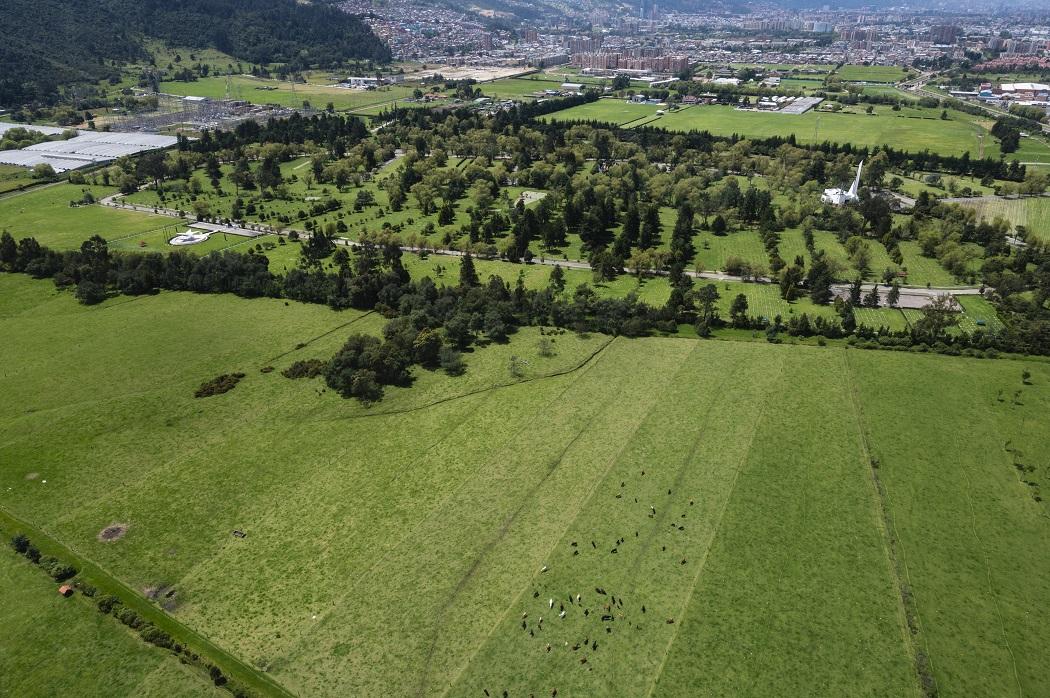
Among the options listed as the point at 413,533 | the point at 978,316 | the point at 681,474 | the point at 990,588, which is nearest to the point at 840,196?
the point at 978,316

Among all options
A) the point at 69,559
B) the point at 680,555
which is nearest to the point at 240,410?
the point at 69,559

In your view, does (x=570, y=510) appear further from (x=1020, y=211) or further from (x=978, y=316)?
(x=1020, y=211)

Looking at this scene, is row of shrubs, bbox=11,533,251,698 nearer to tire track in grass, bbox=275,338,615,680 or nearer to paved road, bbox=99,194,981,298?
tire track in grass, bbox=275,338,615,680

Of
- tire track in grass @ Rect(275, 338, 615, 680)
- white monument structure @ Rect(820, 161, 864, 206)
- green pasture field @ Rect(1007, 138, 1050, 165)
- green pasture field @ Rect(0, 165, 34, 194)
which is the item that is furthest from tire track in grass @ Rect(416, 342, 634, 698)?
green pasture field @ Rect(1007, 138, 1050, 165)

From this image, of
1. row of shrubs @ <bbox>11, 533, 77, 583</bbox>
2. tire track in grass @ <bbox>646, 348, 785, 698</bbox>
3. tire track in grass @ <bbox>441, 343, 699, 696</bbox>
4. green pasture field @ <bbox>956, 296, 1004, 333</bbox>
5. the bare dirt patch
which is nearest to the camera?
tire track in grass @ <bbox>646, 348, 785, 698</bbox>

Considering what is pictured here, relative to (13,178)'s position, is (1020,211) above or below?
below

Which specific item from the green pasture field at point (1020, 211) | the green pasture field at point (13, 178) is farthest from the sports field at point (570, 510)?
the green pasture field at point (13, 178)

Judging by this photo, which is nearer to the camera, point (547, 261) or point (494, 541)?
point (494, 541)

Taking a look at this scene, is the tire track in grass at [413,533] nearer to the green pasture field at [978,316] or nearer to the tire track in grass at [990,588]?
the tire track in grass at [990,588]
